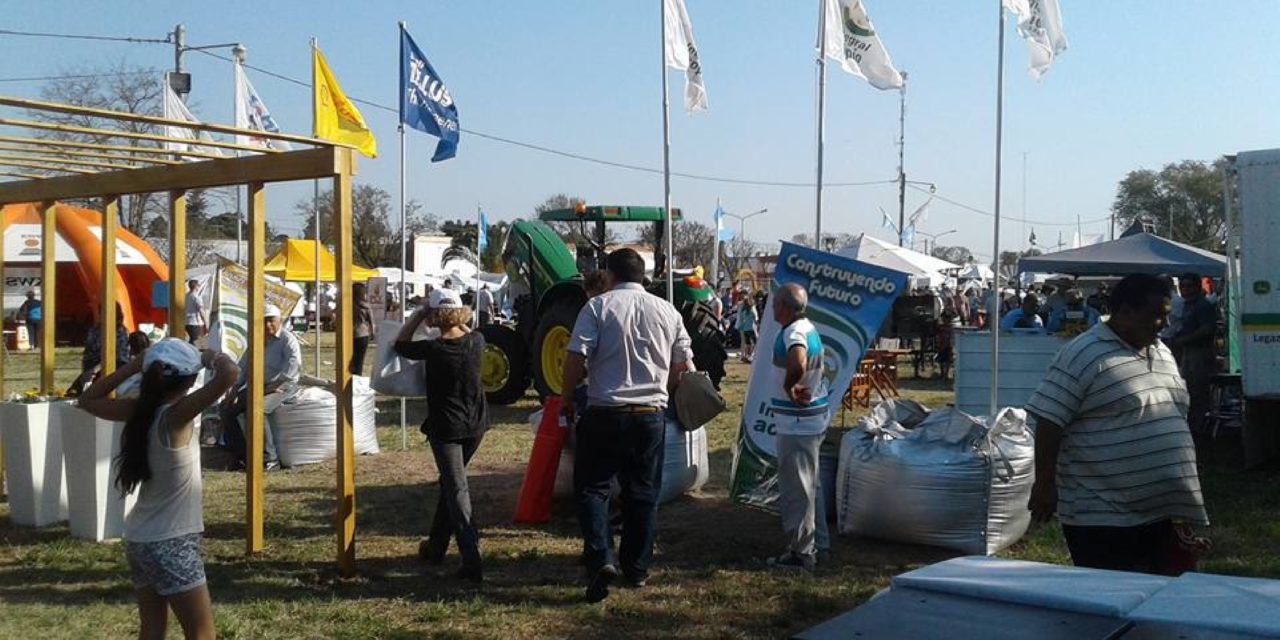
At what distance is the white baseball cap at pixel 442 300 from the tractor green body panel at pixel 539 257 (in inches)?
278

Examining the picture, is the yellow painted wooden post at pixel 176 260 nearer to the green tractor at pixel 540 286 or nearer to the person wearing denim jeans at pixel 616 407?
the person wearing denim jeans at pixel 616 407

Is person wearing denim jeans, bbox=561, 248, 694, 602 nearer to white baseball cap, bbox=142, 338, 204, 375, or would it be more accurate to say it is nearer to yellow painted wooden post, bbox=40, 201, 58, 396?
white baseball cap, bbox=142, 338, 204, 375

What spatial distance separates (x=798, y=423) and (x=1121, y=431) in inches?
91.9

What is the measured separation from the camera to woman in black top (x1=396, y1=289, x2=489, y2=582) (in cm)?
577

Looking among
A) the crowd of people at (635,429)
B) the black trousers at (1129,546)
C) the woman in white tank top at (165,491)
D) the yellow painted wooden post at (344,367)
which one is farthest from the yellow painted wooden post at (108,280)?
the black trousers at (1129,546)

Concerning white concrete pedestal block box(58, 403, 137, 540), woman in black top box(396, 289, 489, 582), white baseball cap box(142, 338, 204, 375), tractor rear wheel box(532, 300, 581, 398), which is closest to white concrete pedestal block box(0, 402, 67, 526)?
white concrete pedestal block box(58, 403, 137, 540)

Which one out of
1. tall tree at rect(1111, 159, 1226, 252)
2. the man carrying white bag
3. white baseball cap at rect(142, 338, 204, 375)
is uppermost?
tall tree at rect(1111, 159, 1226, 252)

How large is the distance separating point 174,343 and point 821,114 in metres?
5.67

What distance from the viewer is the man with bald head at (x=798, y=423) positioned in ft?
19.3

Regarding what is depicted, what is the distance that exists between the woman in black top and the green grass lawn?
0.36 metres

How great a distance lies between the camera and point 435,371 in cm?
579

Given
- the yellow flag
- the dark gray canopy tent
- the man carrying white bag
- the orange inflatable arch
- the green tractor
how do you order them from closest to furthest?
the man carrying white bag
the yellow flag
the green tractor
the dark gray canopy tent
the orange inflatable arch

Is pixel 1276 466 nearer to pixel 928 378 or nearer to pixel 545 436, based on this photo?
pixel 545 436

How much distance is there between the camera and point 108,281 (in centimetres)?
714
